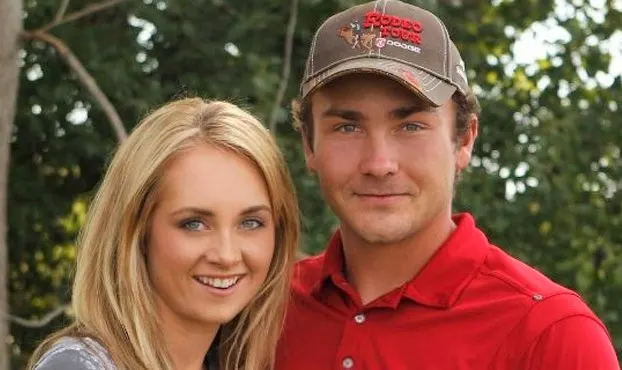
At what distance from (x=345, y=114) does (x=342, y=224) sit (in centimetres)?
30

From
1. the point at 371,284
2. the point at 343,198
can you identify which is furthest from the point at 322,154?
the point at 371,284

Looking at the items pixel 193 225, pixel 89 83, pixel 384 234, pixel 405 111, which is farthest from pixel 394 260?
pixel 89 83

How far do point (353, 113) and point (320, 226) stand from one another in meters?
2.22

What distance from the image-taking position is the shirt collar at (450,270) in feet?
10.2

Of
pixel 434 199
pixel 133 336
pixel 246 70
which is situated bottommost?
pixel 246 70

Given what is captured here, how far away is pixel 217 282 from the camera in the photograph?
10.3 ft

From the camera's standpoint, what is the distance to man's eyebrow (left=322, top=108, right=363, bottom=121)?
314 centimetres

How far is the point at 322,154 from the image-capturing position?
10.6 feet

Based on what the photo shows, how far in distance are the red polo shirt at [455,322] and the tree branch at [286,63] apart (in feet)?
6.78

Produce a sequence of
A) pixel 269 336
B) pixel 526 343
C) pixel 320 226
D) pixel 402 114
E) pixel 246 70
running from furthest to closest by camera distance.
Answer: pixel 246 70 → pixel 320 226 → pixel 269 336 → pixel 402 114 → pixel 526 343

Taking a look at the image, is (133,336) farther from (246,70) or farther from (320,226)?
(246,70)

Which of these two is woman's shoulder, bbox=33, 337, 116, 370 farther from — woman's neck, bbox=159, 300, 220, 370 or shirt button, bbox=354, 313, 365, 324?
shirt button, bbox=354, 313, 365, 324

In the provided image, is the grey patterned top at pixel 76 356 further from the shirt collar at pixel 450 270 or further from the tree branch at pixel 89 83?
→ the tree branch at pixel 89 83

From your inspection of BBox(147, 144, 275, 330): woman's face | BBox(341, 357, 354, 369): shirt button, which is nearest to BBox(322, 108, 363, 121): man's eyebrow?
BBox(147, 144, 275, 330): woman's face
